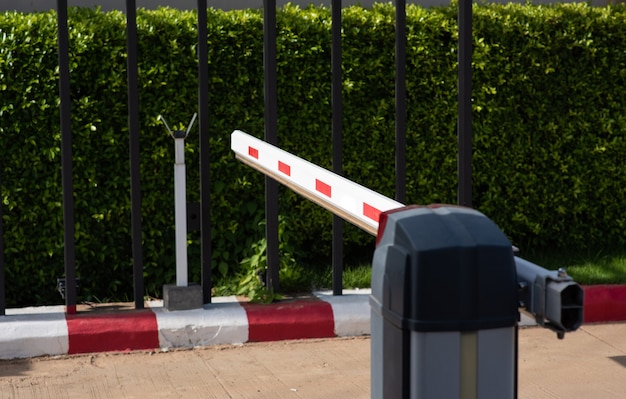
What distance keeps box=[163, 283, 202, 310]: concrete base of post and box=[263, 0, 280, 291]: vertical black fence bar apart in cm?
46

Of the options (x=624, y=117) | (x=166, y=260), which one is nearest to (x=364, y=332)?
(x=166, y=260)

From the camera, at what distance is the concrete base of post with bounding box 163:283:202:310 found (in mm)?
5398

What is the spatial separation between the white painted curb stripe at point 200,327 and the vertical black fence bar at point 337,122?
1.98ft

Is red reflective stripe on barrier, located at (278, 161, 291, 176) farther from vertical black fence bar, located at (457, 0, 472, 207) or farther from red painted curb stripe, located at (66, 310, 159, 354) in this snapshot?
vertical black fence bar, located at (457, 0, 472, 207)

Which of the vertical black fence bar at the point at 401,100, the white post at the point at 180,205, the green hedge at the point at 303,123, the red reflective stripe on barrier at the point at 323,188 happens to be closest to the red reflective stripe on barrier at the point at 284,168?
the red reflective stripe on barrier at the point at 323,188

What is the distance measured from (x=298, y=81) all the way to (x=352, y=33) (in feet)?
1.40

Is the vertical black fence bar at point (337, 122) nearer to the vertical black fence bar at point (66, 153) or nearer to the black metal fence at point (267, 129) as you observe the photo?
the black metal fence at point (267, 129)

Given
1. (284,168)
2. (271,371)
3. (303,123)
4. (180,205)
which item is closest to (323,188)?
(284,168)

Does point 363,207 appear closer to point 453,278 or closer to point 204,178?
point 453,278

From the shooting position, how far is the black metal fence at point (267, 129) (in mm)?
5320

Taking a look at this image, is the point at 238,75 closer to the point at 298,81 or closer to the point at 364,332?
the point at 298,81

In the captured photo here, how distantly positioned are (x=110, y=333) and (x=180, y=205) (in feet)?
2.40

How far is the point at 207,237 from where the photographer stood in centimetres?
559

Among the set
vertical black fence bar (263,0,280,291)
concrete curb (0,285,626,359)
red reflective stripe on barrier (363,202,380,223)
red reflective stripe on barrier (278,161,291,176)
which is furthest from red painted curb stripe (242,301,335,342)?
red reflective stripe on barrier (363,202,380,223)
